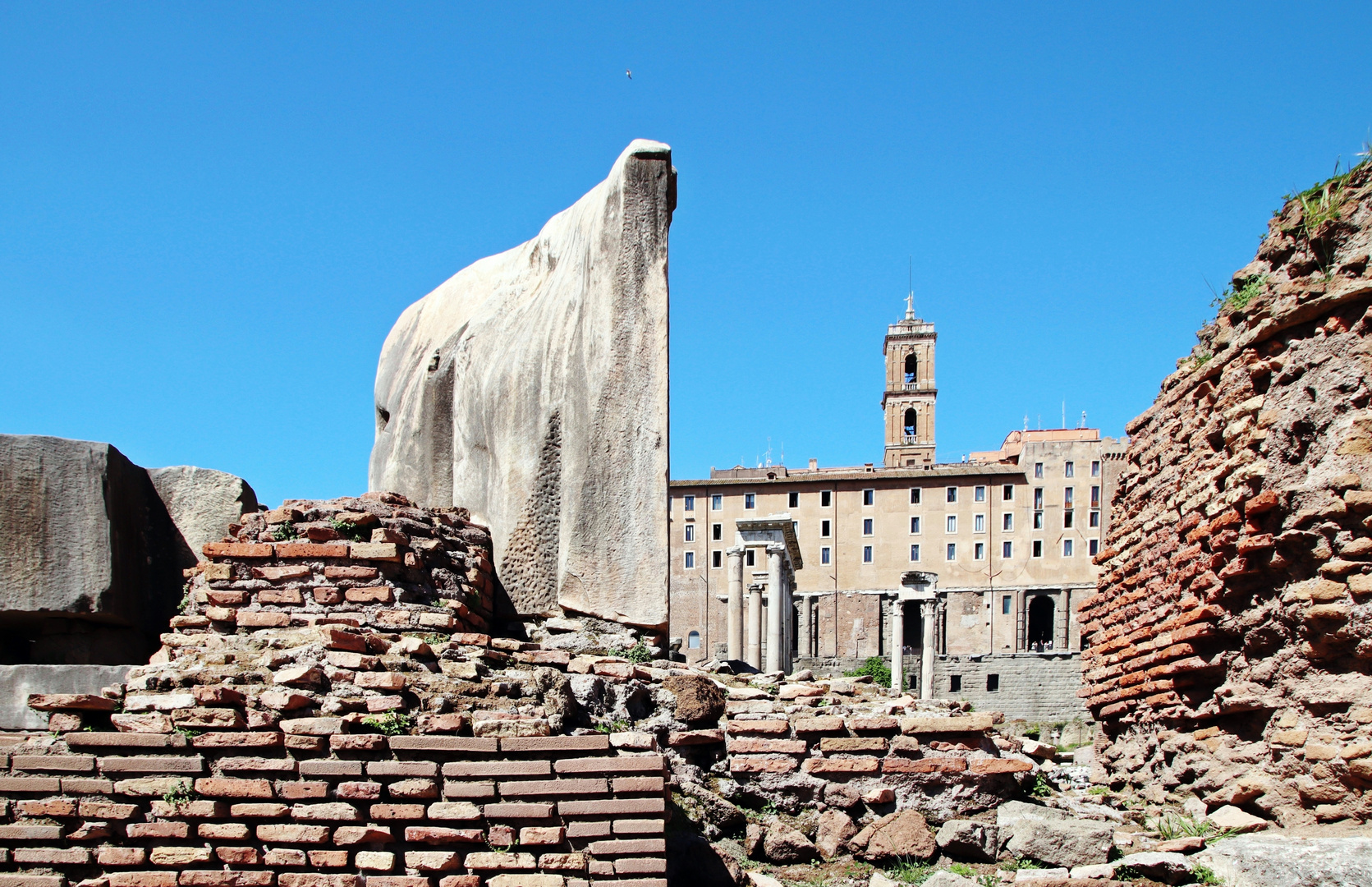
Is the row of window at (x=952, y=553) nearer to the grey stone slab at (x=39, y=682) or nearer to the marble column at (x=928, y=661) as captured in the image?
the marble column at (x=928, y=661)

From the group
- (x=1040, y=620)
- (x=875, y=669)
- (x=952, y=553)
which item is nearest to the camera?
(x=875, y=669)

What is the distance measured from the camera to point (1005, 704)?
46.4 metres

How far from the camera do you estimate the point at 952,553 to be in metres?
59.9

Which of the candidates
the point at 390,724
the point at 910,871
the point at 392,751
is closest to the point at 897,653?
the point at 910,871

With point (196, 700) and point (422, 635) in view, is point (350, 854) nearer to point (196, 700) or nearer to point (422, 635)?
point (196, 700)

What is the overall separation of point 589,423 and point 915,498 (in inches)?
2129

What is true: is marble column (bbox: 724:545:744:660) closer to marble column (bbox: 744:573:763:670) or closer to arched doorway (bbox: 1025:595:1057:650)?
marble column (bbox: 744:573:763:670)

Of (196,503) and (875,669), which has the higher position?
(196,503)

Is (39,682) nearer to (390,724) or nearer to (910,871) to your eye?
(390,724)

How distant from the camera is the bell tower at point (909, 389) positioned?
3169 inches

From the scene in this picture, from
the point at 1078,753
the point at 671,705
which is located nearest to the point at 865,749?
the point at 671,705

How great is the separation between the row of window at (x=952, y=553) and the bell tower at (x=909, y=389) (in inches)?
704

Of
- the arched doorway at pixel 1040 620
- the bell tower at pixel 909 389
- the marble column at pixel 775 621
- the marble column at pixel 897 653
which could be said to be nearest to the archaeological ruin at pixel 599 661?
the marble column at pixel 775 621

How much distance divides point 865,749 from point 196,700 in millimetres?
3032
